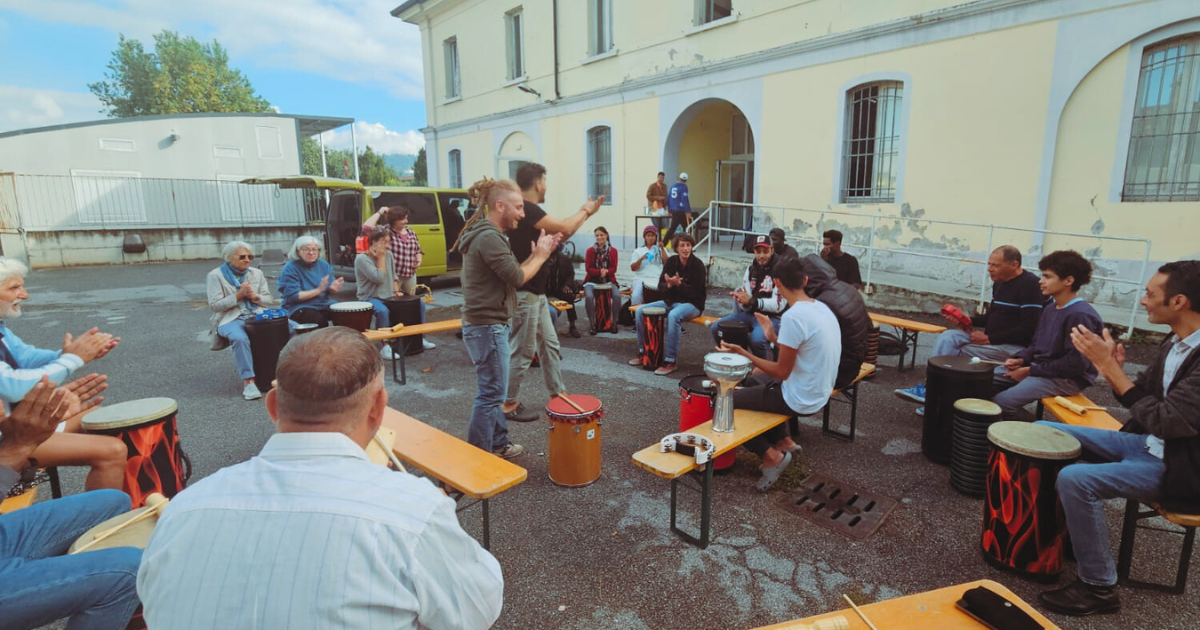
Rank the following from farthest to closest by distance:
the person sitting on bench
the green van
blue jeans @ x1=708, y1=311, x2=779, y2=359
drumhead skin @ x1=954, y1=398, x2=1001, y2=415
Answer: the green van < blue jeans @ x1=708, y1=311, x2=779, y2=359 < the person sitting on bench < drumhead skin @ x1=954, y1=398, x2=1001, y2=415

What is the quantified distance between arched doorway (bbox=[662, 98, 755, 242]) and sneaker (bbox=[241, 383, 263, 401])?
33.0 ft

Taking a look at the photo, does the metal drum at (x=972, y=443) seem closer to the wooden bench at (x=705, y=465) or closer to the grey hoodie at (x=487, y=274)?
the wooden bench at (x=705, y=465)

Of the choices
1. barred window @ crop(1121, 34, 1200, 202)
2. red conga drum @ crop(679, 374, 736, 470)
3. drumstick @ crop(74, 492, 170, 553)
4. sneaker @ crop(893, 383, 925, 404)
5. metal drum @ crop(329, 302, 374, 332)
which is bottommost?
sneaker @ crop(893, 383, 925, 404)

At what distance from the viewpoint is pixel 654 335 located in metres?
6.31

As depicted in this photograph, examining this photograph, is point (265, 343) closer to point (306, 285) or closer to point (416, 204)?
point (306, 285)

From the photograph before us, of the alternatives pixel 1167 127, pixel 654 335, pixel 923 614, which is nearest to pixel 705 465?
pixel 923 614

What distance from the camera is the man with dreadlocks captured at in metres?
Result: 3.72

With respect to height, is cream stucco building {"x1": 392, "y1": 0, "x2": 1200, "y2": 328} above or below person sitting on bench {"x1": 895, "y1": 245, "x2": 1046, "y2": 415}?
above

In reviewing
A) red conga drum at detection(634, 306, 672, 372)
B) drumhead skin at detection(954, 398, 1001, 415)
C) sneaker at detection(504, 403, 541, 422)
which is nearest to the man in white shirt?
drumhead skin at detection(954, 398, 1001, 415)

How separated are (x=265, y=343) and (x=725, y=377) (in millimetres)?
4393

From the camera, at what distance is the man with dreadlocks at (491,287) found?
12.2 ft

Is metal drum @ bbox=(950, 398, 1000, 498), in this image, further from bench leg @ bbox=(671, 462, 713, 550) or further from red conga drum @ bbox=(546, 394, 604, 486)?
red conga drum @ bbox=(546, 394, 604, 486)

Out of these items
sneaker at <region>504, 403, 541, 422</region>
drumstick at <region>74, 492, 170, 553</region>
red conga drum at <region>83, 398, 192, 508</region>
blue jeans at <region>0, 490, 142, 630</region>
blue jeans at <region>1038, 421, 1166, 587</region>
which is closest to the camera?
blue jeans at <region>0, 490, 142, 630</region>

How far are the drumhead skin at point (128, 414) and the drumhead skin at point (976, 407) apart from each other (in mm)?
4589
